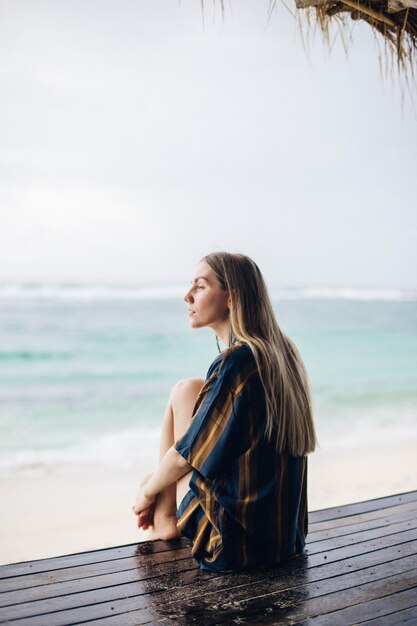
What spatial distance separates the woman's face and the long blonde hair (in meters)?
0.02

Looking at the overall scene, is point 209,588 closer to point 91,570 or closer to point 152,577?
point 152,577

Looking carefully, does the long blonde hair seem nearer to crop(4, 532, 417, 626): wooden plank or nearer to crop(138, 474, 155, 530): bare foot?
crop(4, 532, 417, 626): wooden plank

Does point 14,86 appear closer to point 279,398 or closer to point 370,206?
point 370,206

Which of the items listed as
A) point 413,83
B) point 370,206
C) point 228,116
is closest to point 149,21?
point 228,116

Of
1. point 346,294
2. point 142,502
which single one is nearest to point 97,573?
point 142,502

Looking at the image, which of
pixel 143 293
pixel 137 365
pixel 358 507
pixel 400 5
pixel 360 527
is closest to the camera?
pixel 400 5

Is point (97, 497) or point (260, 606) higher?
point (260, 606)

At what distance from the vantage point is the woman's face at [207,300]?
2.48 meters

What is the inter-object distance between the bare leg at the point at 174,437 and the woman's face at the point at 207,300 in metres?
0.21

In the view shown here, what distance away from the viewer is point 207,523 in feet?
7.80

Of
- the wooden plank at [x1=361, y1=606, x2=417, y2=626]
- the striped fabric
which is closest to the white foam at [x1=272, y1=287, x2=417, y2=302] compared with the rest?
the striped fabric

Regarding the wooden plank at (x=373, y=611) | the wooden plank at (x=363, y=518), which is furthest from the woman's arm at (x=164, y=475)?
the wooden plank at (x=363, y=518)

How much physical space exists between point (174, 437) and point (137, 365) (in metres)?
11.2

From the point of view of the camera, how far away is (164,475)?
94.7 inches
